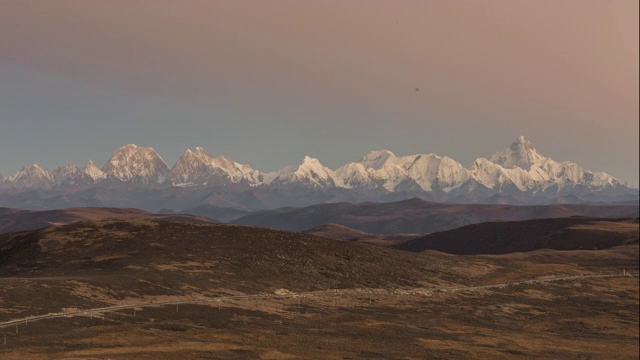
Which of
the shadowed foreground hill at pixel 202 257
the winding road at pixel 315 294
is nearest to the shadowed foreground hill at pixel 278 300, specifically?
the winding road at pixel 315 294

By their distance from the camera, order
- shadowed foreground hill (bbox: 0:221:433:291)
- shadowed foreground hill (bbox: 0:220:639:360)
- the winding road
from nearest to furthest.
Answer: shadowed foreground hill (bbox: 0:220:639:360), the winding road, shadowed foreground hill (bbox: 0:221:433:291)

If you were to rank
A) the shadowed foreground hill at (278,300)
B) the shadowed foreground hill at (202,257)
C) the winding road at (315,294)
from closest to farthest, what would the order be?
the shadowed foreground hill at (278,300) < the winding road at (315,294) < the shadowed foreground hill at (202,257)

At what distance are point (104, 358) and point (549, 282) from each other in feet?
358

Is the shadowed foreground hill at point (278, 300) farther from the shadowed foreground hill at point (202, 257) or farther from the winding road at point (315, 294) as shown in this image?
the shadowed foreground hill at point (202, 257)

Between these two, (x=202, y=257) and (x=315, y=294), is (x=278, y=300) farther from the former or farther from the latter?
(x=202, y=257)

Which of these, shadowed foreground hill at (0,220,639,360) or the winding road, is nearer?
shadowed foreground hill at (0,220,639,360)

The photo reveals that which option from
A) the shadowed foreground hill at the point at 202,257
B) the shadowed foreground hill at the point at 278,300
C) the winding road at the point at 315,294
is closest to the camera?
the shadowed foreground hill at the point at 278,300

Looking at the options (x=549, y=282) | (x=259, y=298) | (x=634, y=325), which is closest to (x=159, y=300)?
(x=259, y=298)

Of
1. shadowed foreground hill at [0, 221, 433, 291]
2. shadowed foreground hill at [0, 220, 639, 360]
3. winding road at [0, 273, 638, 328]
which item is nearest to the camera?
shadowed foreground hill at [0, 220, 639, 360]

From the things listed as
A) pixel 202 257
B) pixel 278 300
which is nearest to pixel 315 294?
pixel 278 300

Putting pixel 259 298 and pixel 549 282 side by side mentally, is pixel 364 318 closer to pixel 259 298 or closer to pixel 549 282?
pixel 259 298

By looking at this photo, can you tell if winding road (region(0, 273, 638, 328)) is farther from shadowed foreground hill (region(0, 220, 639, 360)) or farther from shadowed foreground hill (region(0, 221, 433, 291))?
shadowed foreground hill (region(0, 221, 433, 291))

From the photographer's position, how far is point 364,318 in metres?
91.6

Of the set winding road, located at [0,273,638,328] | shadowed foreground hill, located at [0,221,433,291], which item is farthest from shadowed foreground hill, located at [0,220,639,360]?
shadowed foreground hill, located at [0,221,433,291]
